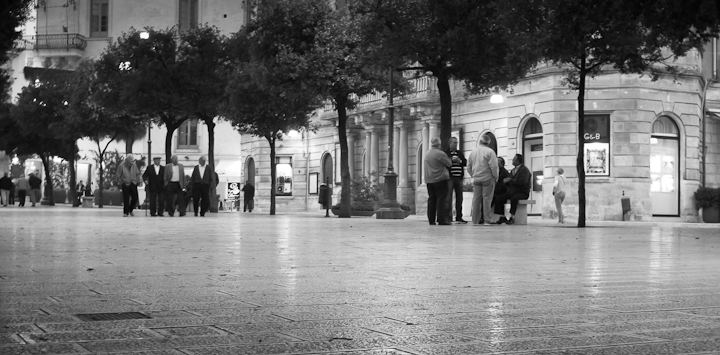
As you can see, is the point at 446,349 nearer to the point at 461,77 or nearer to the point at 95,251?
the point at 95,251

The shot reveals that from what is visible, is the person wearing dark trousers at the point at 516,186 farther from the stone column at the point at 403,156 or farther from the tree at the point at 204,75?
the stone column at the point at 403,156

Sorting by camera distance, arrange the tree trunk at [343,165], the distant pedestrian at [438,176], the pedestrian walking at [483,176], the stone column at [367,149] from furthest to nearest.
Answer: the stone column at [367,149], the tree trunk at [343,165], the pedestrian walking at [483,176], the distant pedestrian at [438,176]

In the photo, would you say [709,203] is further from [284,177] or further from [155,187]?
[284,177]

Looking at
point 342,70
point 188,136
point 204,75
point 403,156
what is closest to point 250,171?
point 188,136

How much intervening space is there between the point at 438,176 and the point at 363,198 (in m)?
17.4

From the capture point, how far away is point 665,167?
3788 cm

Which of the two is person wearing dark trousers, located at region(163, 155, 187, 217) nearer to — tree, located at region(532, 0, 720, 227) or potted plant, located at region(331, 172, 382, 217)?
potted plant, located at region(331, 172, 382, 217)

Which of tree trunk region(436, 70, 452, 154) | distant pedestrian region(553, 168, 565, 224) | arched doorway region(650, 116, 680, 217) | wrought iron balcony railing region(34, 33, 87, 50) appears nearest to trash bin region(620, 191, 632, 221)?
arched doorway region(650, 116, 680, 217)

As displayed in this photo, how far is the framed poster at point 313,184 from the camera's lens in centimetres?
5516

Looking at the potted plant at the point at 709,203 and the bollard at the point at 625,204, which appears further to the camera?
the potted plant at the point at 709,203

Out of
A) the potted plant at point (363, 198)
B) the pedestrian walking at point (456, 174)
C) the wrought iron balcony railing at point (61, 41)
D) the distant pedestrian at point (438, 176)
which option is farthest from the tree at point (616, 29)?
the wrought iron balcony railing at point (61, 41)

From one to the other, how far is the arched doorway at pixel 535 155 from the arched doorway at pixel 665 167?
12.9 feet

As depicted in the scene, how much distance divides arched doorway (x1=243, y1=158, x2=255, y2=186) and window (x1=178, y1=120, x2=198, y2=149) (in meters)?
13.0

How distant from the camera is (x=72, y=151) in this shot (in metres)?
58.4
